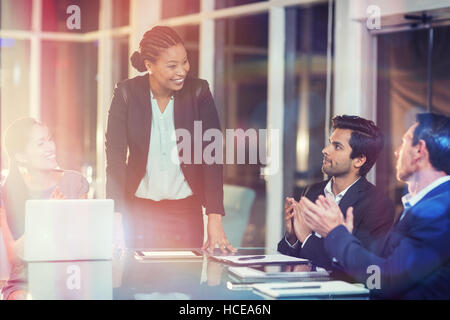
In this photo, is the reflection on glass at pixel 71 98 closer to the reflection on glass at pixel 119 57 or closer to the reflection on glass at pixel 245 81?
the reflection on glass at pixel 119 57

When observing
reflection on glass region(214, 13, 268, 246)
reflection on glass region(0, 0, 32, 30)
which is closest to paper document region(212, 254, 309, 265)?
reflection on glass region(0, 0, 32, 30)

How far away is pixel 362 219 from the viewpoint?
254cm

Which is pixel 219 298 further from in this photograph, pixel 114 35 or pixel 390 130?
pixel 114 35

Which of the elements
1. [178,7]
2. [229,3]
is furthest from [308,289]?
[178,7]

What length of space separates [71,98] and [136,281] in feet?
19.2

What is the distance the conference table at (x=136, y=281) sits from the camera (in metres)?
1.74

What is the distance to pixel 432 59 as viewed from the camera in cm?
477

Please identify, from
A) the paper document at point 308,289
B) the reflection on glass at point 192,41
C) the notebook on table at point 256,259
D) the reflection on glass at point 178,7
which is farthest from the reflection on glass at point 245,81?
the paper document at point 308,289

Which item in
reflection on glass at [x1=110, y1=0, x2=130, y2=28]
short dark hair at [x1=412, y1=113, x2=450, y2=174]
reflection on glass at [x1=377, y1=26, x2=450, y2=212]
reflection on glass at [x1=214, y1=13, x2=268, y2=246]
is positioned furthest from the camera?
reflection on glass at [x1=214, y1=13, x2=268, y2=246]

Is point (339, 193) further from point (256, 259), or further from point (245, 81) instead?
point (245, 81)

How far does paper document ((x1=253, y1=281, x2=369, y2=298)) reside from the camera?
5.59ft

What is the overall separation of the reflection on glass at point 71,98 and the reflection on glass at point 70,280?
518cm

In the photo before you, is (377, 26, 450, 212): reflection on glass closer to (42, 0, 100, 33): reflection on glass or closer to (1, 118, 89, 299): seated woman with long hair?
(1, 118, 89, 299): seated woman with long hair
